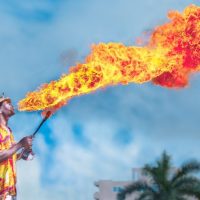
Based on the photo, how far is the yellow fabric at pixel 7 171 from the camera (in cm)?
2023

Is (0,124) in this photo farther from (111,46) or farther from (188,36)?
(188,36)

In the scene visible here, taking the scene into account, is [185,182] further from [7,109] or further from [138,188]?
[7,109]

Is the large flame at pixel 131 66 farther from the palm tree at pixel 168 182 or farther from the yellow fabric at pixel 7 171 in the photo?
the palm tree at pixel 168 182

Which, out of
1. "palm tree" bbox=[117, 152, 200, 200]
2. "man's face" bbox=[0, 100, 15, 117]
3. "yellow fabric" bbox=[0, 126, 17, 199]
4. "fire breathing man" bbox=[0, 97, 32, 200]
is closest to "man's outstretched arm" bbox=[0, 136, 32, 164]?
"fire breathing man" bbox=[0, 97, 32, 200]

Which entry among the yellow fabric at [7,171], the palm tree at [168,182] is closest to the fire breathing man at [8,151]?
the yellow fabric at [7,171]

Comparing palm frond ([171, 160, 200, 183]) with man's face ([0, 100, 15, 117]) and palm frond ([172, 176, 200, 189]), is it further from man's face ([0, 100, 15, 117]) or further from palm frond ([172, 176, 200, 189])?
man's face ([0, 100, 15, 117])

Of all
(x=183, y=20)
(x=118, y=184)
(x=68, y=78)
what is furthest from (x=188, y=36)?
(x=118, y=184)

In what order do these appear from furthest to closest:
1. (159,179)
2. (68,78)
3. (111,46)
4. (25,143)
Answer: (159,179)
(111,46)
(68,78)
(25,143)

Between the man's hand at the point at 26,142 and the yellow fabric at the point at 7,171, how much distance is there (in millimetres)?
756

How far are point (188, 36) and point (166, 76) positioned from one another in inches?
62.4

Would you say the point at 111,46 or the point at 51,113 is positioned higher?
the point at 111,46

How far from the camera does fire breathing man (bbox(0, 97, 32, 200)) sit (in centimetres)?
1992

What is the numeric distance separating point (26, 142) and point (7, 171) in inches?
48.1

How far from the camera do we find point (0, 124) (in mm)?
20797
